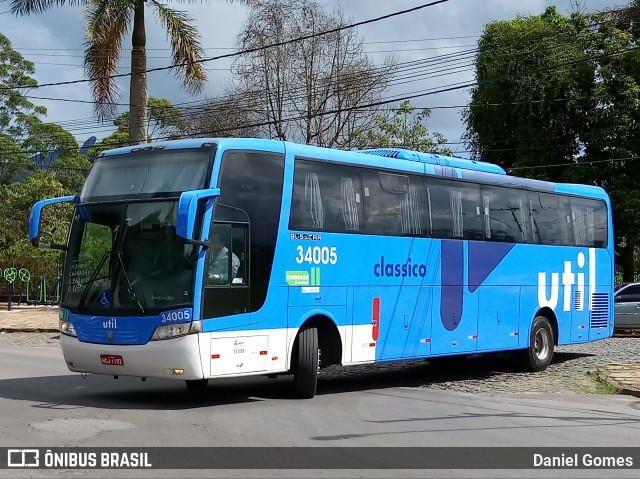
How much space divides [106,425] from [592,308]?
12604mm

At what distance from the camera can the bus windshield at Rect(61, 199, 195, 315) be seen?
1159cm

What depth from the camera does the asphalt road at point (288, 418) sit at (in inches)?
363

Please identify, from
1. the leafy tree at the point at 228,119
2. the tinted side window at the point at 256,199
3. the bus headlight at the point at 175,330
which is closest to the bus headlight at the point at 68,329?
the bus headlight at the point at 175,330

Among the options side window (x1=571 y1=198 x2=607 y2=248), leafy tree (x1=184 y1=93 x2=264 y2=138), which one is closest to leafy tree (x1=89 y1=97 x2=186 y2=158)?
leafy tree (x1=184 y1=93 x2=264 y2=138)

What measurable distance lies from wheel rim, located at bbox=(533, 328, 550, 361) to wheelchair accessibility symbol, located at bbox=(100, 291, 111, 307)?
944 centimetres

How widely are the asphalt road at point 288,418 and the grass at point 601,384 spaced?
0.60 m

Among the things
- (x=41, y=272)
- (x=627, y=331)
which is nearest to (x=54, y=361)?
(x=627, y=331)

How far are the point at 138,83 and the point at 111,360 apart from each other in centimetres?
1601

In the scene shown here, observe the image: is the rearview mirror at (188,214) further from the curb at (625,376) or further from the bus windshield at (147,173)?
the curb at (625,376)

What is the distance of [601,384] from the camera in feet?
51.6

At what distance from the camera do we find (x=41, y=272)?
39.2m

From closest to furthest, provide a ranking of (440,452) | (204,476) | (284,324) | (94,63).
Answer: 1. (204,476)
2. (440,452)
3. (284,324)
4. (94,63)

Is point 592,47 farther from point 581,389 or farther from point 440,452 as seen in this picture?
point 440,452

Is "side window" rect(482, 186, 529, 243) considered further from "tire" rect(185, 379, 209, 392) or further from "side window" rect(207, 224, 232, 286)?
"side window" rect(207, 224, 232, 286)
